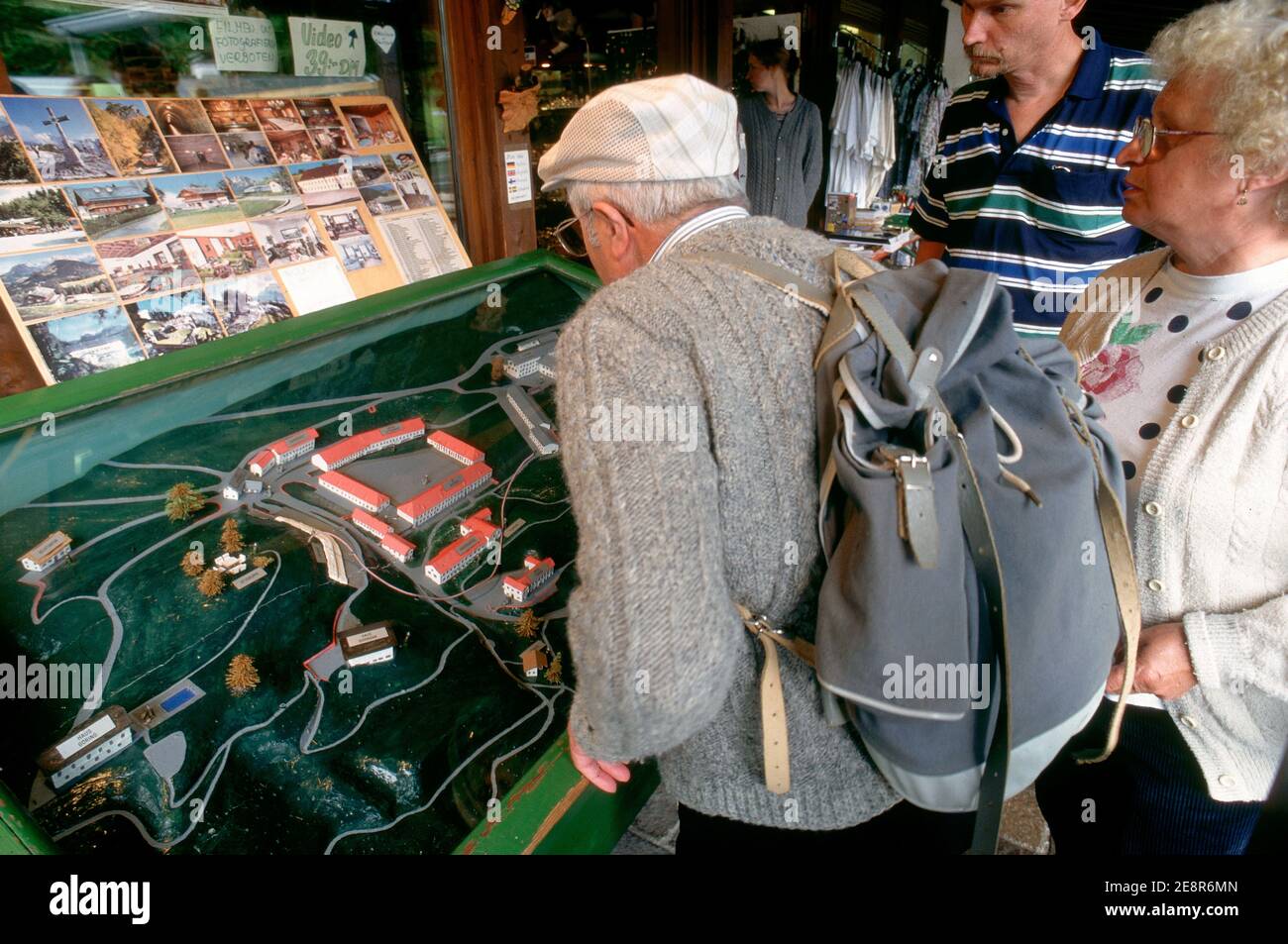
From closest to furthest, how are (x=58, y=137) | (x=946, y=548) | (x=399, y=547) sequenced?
(x=946, y=548) → (x=399, y=547) → (x=58, y=137)

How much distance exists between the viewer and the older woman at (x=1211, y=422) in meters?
1.12

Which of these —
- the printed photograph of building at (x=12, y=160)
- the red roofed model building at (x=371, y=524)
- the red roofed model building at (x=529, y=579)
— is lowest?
the red roofed model building at (x=529, y=579)

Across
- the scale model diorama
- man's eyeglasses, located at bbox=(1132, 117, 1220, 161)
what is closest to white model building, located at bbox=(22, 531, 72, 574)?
the scale model diorama

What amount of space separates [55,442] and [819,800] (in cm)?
160

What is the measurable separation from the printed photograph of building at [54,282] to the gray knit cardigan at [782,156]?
426cm

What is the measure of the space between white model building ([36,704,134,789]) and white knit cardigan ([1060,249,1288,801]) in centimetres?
172

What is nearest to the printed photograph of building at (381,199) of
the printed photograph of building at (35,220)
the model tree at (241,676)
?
the printed photograph of building at (35,220)

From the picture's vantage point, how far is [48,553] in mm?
1293

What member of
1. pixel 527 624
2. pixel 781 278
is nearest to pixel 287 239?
pixel 527 624

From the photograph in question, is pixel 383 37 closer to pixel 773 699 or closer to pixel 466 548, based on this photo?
pixel 466 548

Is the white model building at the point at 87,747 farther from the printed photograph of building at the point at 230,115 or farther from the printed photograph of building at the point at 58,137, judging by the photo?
the printed photograph of building at the point at 230,115

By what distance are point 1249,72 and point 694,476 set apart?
1.13m

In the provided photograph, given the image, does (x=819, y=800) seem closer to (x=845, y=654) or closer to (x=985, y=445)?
(x=845, y=654)
